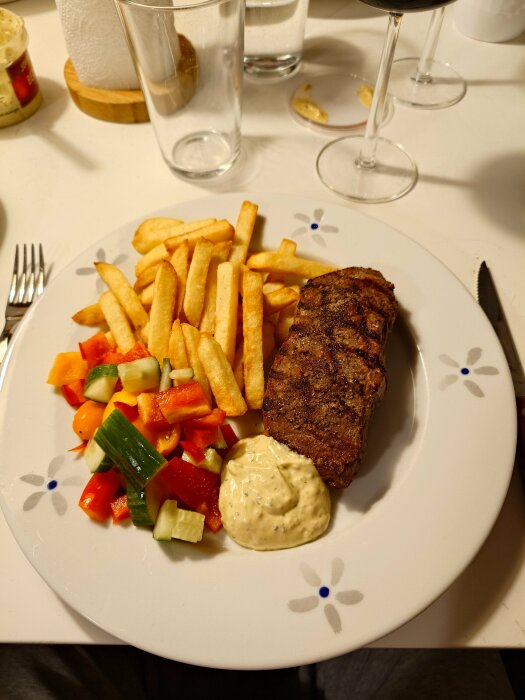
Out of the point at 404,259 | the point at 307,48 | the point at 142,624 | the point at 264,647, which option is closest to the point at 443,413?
the point at 404,259

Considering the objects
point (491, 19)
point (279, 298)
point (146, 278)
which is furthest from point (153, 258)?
point (491, 19)

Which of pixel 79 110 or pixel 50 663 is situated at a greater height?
pixel 79 110

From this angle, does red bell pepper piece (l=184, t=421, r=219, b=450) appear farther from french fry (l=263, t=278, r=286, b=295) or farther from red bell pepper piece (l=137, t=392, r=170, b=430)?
french fry (l=263, t=278, r=286, b=295)

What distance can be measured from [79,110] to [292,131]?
106 centimetres

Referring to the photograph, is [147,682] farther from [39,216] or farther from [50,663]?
[39,216]

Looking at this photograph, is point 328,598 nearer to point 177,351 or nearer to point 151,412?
point 151,412

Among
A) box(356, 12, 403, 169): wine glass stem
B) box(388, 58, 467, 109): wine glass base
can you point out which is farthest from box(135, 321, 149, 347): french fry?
box(388, 58, 467, 109): wine glass base

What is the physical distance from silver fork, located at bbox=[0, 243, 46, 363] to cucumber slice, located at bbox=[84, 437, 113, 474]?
558 millimetres

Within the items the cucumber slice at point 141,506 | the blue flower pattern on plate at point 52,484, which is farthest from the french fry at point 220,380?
the blue flower pattern on plate at point 52,484

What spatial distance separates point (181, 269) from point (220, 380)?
1.39 ft

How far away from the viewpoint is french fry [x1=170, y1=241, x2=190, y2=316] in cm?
185

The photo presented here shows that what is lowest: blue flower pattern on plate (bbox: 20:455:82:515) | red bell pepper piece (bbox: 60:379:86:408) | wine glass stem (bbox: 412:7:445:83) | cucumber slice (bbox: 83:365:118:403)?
blue flower pattern on plate (bbox: 20:455:82:515)

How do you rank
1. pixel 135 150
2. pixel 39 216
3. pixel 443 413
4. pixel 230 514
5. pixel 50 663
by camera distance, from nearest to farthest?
pixel 230 514, pixel 443 413, pixel 50 663, pixel 39 216, pixel 135 150

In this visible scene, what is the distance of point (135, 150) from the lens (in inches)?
103
